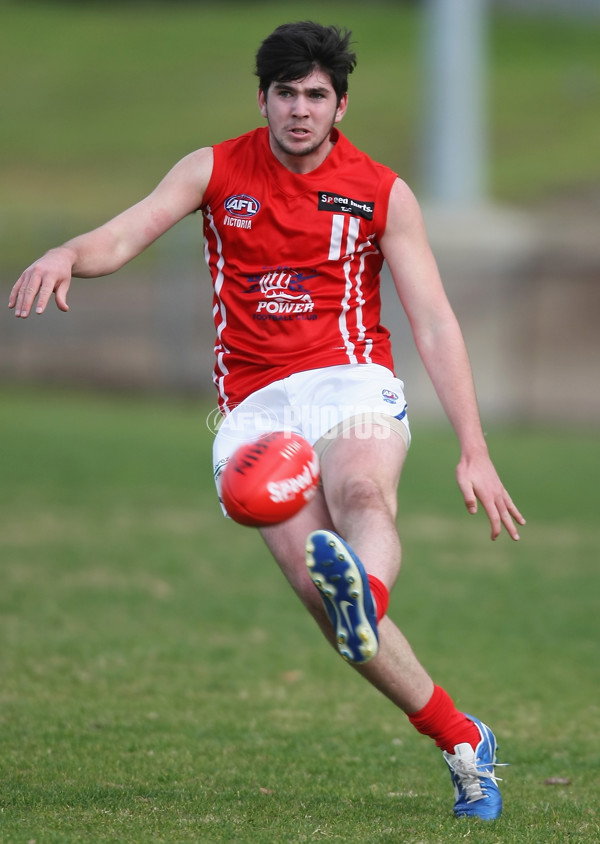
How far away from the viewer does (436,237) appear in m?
19.9

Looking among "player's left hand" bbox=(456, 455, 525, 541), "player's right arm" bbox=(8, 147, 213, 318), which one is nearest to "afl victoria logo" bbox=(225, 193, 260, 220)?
"player's right arm" bbox=(8, 147, 213, 318)

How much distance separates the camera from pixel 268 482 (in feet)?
13.4

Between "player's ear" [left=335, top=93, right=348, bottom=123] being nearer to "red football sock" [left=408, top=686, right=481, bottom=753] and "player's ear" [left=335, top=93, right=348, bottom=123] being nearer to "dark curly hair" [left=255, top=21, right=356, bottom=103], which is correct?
"dark curly hair" [left=255, top=21, right=356, bottom=103]

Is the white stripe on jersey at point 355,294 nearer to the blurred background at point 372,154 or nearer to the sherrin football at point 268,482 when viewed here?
the sherrin football at point 268,482

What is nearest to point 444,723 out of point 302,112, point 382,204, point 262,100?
point 382,204

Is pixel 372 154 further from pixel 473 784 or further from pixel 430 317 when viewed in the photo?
pixel 473 784

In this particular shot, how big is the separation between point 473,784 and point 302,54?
2.67m

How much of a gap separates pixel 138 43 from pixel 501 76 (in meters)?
16.4

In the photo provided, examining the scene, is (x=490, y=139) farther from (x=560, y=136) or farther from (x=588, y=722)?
(x=588, y=722)

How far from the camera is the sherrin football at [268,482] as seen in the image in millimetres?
4074

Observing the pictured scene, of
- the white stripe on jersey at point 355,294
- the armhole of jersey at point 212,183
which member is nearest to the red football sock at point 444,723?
the white stripe on jersey at point 355,294

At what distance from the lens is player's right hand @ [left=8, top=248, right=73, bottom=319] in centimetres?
412

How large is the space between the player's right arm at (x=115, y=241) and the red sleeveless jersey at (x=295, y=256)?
78mm

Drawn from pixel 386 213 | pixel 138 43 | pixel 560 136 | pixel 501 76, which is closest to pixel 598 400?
pixel 386 213
